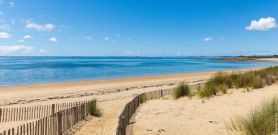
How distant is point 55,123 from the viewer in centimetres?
860

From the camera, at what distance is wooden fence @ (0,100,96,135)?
7.61 meters

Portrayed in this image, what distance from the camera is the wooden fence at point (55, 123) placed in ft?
25.0

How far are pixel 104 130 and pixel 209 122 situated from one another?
3322 millimetres

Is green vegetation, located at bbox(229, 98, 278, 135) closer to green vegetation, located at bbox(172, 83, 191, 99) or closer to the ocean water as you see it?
green vegetation, located at bbox(172, 83, 191, 99)

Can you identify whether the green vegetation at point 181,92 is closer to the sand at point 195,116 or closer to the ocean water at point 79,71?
the sand at point 195,116

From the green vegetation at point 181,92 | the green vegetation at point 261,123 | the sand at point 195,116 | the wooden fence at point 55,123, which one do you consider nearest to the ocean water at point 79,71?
the green vegetation at point 181,92

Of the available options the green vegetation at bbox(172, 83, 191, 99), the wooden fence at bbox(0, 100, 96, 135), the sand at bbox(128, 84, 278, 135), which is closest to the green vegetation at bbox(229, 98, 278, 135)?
the sand at bbox(128, 84, 278, 135)

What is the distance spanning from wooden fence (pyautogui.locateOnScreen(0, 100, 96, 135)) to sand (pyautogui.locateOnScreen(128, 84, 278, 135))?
6.71 ft

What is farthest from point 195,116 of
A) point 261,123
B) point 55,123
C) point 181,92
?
point 181,92

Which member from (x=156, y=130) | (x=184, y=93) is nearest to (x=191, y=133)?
(x=156, y=130)

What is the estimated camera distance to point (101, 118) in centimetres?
1184

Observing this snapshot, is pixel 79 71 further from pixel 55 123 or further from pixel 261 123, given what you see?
pixel 261 123

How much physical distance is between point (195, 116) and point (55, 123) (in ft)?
14.8

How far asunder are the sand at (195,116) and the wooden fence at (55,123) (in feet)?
6.71
